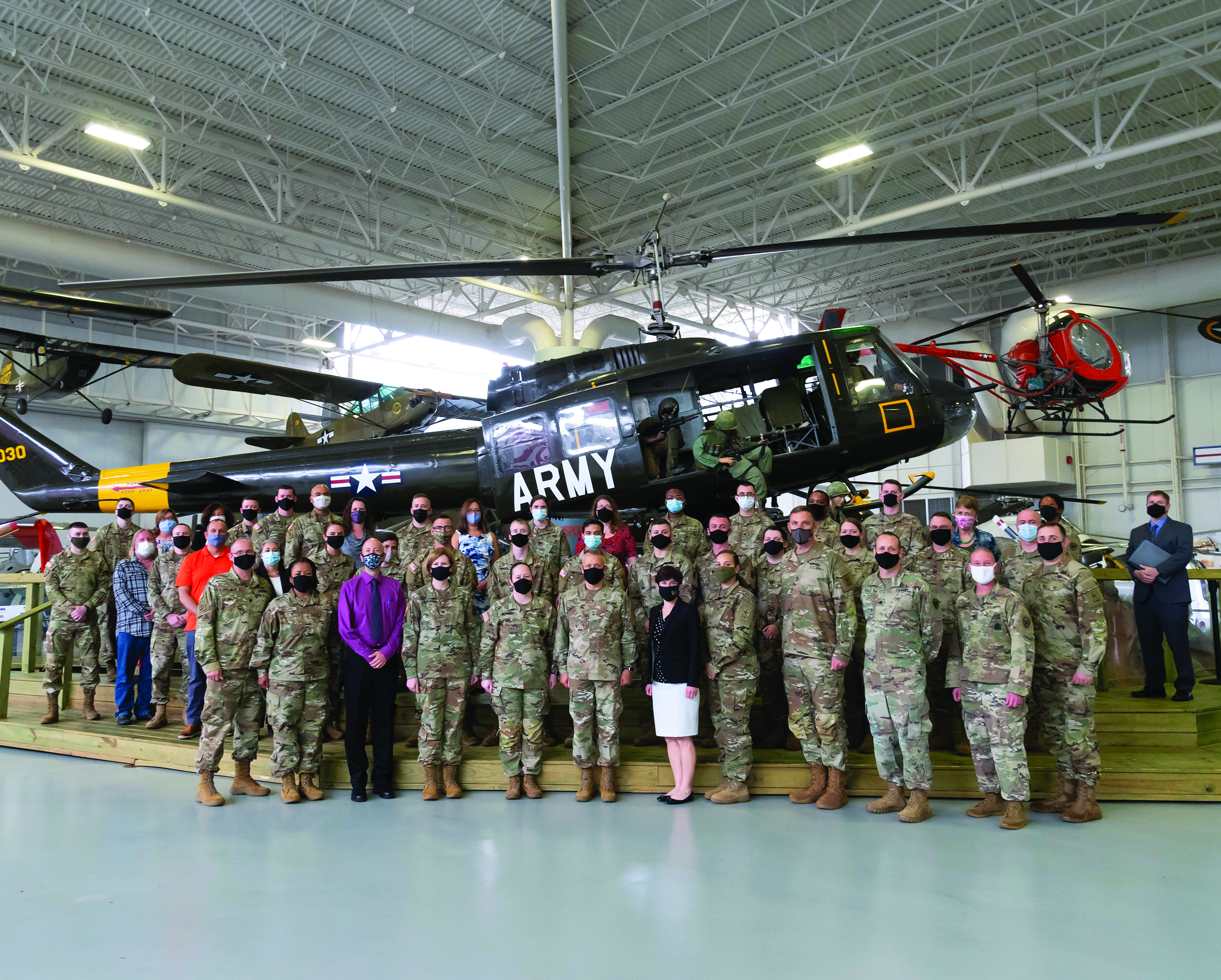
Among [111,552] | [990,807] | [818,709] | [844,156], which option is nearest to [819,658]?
[818,709]

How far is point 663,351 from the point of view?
8.10 meters

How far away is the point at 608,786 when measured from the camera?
571 cm

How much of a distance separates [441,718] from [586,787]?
1132 mm

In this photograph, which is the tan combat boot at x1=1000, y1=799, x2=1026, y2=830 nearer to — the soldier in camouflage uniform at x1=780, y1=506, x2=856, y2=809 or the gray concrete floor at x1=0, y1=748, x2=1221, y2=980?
the gray concrete floor at x1=0, y1=748, x2=1221, y2=980

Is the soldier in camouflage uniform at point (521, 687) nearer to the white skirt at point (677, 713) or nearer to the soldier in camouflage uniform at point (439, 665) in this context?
the soldier in camouflage uniform at point (439, 665)

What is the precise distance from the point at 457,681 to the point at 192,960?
2.57 m

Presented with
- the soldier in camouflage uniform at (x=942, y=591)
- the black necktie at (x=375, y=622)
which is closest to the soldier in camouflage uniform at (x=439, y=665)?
the black necktie at (x=375, y=622)

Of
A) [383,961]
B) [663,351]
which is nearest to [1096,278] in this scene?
[663,351]

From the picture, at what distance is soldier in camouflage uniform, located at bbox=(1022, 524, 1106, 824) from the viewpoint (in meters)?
5.09

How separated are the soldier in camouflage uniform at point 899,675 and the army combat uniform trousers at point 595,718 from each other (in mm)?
1672

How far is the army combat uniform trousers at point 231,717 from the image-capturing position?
19.1 ft

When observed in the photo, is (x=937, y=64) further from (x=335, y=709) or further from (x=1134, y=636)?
(x=335, y=709)

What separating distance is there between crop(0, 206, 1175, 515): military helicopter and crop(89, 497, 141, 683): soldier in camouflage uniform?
2175mm

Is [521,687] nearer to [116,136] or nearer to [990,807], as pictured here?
[990,807]
